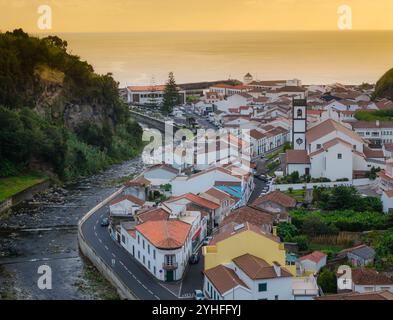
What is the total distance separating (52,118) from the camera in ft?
118

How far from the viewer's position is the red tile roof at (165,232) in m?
16.2

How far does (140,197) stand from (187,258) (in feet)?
23.7

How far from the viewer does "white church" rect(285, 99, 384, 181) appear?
25.0 m

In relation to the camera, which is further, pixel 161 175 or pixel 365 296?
pixel 161 175

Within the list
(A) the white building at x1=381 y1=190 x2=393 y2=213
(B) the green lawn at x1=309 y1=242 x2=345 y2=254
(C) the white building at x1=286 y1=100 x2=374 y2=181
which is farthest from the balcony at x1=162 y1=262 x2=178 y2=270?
(C) the white building at x1=286 y1=100 x2=374 y2=181

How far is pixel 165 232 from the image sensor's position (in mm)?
16969

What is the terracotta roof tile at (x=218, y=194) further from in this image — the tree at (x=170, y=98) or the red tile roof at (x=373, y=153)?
the tree at (x=170, y=98)

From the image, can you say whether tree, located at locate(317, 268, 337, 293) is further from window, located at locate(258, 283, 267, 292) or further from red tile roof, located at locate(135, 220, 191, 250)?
red tile roof, located at locate(135, 220, 191, 250)

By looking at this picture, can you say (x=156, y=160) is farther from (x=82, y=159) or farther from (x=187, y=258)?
(x=187, y=258)

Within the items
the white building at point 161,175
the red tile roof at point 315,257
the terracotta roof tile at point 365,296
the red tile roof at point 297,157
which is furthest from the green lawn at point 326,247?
the white building at point 161,175

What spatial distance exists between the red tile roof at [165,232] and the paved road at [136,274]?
731mm

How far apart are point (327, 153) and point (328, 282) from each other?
10.7 m

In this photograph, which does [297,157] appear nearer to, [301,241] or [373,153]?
[373,153]

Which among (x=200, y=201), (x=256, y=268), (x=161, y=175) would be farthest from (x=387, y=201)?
(x=161, y=175)
